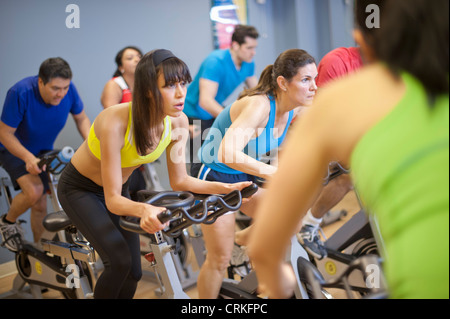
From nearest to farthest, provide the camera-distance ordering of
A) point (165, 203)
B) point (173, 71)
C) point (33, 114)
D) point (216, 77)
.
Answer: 1. point (165, 203)
2. point (173, 71)
3. point (33, 114)
4. point (216, 77)

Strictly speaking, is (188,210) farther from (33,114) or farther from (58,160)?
(33,114)

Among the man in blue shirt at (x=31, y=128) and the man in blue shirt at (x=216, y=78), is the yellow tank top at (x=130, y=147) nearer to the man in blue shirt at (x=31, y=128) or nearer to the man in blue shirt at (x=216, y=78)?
the man in blue shirt at (x=31, y=128)

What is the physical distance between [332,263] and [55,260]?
5.53ft

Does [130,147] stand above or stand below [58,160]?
above

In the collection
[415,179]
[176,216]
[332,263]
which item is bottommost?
[332,263]

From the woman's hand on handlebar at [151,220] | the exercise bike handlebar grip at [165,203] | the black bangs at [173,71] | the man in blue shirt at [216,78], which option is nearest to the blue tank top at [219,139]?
the black bangs at [173,71]

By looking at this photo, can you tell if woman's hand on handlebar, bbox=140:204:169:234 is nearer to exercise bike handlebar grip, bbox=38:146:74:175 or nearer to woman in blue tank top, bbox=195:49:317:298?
woman in blue tank top, bbox=195:49:317:298

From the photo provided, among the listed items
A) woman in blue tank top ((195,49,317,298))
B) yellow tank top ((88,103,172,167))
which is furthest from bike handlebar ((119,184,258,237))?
woman in blue tank top ((195,49,317,298))

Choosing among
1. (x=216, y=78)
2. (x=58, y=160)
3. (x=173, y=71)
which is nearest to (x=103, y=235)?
(x=173, y=71)

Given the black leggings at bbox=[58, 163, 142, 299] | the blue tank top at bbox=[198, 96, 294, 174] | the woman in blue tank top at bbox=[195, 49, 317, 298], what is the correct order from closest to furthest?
the black leggings at bbox=[58, 163, 142, 299] → the woman in blue tank top at bbox=[195, 49, 317, 298] → the blue tank top at bbox=[198, 96, 294, 174]

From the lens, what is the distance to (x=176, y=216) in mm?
1721

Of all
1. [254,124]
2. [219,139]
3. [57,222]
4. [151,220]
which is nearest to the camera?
[151,220]

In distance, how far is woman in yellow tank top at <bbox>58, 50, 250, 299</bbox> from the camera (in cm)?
186

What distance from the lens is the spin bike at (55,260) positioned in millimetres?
2352
